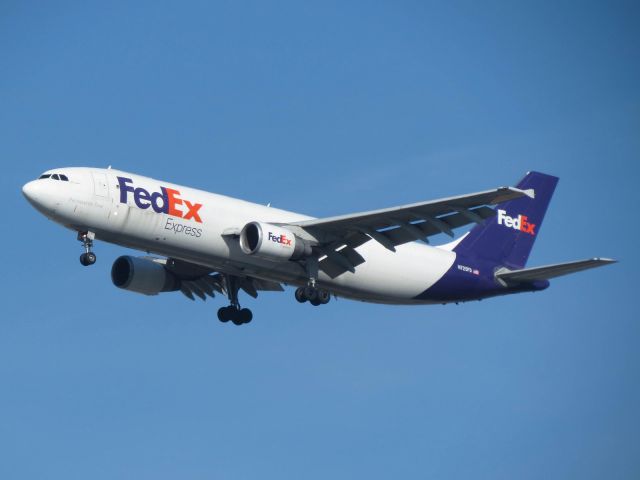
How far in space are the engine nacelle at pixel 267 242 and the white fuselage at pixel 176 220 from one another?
1.74ft

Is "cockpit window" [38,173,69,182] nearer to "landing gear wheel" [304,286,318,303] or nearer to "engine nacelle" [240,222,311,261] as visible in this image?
"engine nacelle" [240,222,311,261]

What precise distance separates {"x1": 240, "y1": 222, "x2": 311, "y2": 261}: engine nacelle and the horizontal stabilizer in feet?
33.5

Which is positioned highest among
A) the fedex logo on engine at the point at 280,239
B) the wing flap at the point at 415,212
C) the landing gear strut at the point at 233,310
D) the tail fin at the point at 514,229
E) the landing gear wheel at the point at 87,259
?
the tail fin at the point at 514,229

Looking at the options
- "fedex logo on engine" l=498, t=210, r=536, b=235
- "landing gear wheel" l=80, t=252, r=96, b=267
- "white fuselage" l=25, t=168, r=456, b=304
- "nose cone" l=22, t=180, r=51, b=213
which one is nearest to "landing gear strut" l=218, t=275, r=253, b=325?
"white fuselage" l=25, t=168, r=456, b=304

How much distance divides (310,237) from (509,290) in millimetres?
9796

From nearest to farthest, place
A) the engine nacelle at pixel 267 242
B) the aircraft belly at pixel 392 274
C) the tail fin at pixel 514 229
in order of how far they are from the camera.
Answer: the engine nacelle at pixel 267 242, the aircraft belly at pixel 392 274, the tail fin at pixel 514 229

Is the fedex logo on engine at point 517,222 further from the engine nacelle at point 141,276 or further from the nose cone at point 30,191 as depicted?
the nose cone at point 30,191

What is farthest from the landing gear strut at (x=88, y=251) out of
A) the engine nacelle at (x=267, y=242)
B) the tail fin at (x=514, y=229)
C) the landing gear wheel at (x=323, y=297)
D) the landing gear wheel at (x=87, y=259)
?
the tail fin at (x=514, y=229)

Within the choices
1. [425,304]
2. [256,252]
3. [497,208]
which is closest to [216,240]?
[256,252]

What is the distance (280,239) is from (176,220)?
389 centimetres

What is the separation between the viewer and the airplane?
4500 centimetres

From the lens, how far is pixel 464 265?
52.5 m

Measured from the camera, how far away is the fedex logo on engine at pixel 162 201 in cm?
4531

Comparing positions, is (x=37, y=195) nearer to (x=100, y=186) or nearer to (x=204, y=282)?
(x=100, y=186)
